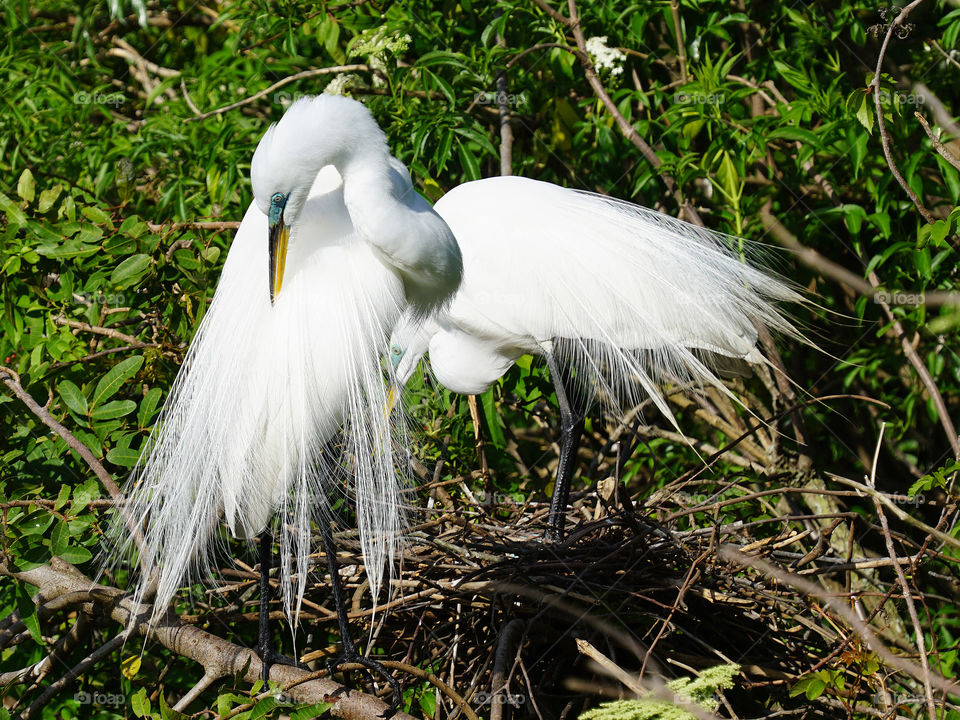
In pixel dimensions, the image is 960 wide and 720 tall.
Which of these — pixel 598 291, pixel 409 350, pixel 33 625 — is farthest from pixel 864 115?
pixel 33 625

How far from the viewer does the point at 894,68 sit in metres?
2.79

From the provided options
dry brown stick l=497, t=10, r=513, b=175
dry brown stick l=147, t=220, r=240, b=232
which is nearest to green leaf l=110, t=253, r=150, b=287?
dry brown stick l=147, t=220, r=240, b=232

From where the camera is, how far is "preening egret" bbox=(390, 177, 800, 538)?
252 centimetres

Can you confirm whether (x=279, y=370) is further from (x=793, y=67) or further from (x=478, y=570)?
(x=793, y=67)

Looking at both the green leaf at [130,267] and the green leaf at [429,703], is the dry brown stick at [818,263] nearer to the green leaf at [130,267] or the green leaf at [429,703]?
the green leaf at [429,703]

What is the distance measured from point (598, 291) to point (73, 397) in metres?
1.35

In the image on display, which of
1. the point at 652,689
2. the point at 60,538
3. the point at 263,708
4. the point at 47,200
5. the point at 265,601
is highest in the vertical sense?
the point at 47,200

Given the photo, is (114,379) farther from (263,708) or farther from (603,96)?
(603,96)

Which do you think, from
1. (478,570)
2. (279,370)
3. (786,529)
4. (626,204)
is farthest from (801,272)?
(279,370)

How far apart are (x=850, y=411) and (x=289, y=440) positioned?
6.70 feet

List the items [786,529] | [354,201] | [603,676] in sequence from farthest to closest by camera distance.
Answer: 1. [786,529]
2. [603,676]
3. [354,201]

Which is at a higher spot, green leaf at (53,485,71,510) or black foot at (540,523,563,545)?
green leaf at (53,485,71,510)

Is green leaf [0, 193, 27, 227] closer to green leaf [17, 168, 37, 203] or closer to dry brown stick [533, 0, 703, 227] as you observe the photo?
green leaf [17, 168, 37, 203]

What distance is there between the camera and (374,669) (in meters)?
1.89
